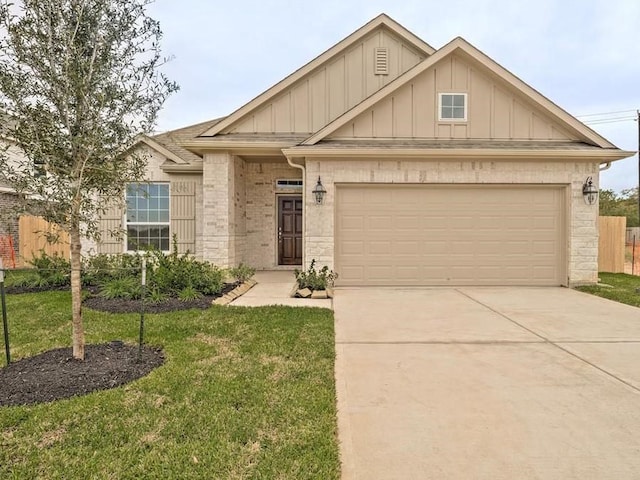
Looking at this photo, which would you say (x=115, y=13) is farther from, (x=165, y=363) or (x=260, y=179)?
(x=260, y=179)

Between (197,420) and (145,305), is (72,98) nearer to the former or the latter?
(197,420)

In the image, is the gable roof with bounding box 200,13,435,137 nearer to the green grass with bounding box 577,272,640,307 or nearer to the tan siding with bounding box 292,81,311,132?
the tan siding with bounding box 292,81,311,132

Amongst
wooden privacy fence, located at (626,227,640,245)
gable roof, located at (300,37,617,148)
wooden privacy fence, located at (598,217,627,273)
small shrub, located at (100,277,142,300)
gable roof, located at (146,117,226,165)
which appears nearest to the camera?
small shrub, located at (100,277,142,300)

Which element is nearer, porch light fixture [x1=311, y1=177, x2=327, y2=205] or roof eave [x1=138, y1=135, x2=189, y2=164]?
porch light fixture [x1=311, y1=177, x2=327, y2=205]

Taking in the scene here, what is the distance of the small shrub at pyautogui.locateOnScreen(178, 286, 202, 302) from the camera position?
7.63 metres

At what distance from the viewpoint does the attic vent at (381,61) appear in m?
12.0

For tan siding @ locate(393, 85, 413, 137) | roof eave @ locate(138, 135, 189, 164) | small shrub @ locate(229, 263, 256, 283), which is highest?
tan siding @ locate(393, 85, 413, 137)

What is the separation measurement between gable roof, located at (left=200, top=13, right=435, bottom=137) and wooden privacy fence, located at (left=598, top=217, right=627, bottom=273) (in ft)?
25.3

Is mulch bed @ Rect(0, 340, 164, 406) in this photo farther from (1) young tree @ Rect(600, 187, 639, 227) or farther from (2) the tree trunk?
(1) young tree @ Rect(600, 187, 639, 227)

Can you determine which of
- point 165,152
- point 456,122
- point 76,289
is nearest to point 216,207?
point 165,152

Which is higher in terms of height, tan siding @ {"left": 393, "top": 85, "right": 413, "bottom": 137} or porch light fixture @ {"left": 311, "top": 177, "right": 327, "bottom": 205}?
tan siding @ {"left": 393, "top": 85, "right": 413, "bottom": 137}

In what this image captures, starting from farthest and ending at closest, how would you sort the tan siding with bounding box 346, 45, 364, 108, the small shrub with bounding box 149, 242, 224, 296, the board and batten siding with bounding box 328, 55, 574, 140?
the tan siding with bounding box 346, 45, 364, 108 < the board and batten siding with bounding box 328, 55, 574, 140 < the small shrub with bounding box 149, 242, 224, 296

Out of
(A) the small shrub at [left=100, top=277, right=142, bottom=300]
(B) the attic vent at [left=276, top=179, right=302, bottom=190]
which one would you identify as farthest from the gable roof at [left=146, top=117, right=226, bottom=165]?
(A) the small shrub at [left=100, top=277, right=142, bottom=300]

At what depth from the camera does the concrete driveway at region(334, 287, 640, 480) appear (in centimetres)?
276
